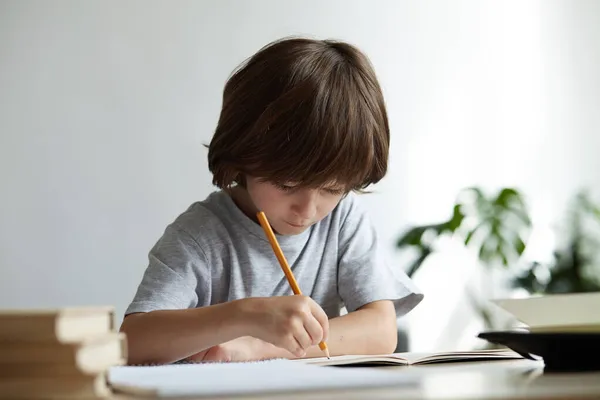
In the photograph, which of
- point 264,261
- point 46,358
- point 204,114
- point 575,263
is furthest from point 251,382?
point 575,263

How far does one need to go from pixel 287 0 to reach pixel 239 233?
177 centimetres

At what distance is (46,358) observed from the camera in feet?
1.48

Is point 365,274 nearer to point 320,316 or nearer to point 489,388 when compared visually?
point 320,316

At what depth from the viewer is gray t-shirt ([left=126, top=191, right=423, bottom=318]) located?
3.79 ft

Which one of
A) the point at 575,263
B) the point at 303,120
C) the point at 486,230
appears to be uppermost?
the point at 303,120

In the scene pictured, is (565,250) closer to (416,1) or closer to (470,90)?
(470,90)

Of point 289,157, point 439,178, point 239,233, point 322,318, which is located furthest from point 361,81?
point 439,178

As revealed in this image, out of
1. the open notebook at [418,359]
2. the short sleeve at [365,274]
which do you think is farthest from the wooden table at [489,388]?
the short sleeve at [365,274]

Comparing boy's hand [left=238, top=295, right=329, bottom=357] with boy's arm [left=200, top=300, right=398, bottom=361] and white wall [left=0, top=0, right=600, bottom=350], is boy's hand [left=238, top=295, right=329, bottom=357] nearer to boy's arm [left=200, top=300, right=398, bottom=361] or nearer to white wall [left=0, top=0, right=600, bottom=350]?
boy's arm [left=200, top=300, right=398, bottom=361]

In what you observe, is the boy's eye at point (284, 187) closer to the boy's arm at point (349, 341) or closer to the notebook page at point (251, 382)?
the boy's arm at point (349, 341)

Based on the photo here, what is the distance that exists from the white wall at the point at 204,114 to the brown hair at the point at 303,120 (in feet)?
4.87

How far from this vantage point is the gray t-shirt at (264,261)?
115cm

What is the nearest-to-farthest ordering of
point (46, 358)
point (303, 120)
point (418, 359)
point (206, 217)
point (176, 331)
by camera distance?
point (46, 358) → point (418, 359) → point (176, 331) → point (303, 120) → point (206, 217)

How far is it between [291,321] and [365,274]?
1.44 feet
